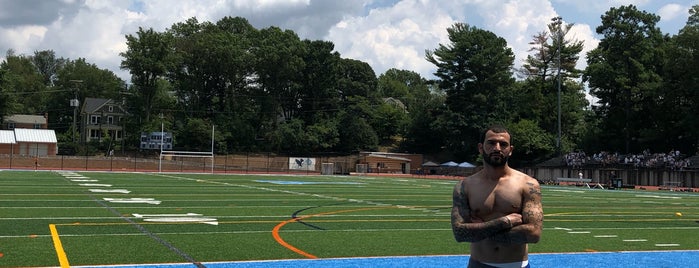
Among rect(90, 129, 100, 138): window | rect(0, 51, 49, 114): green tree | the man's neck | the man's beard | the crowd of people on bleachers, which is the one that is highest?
rect(0, 51, 49, 114): green tree

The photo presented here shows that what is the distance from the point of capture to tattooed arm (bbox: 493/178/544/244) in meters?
3.80

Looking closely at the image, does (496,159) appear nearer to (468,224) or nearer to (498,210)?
(498,210)

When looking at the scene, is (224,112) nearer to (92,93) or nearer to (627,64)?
(92,93)

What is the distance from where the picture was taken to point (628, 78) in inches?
2482

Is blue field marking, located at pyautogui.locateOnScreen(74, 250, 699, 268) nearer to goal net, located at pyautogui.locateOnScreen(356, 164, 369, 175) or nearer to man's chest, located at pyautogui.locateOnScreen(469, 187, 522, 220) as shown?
man's chest, located at pyautogui.locateOnScreen(469, 187, 522, 220)

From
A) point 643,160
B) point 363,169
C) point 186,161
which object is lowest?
point 363,169

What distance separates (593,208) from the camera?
63.6 ft

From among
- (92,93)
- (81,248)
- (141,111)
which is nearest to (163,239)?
(81,248)

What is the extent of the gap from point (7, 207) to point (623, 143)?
60.3 m

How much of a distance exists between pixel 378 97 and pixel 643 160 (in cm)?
5306

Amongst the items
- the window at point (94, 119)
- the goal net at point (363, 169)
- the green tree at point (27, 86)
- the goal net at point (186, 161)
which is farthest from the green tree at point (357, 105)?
the green tree at point (27, 86)

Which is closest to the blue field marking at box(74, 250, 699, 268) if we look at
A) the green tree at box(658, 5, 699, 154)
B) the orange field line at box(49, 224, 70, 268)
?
the orange field line at box(49, 224, 70, 268)

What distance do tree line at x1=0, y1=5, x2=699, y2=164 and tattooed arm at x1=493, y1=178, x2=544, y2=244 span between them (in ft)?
199

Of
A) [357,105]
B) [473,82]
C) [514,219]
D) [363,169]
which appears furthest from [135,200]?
[357,105]
